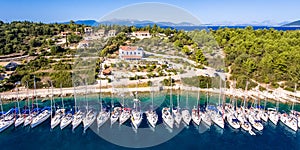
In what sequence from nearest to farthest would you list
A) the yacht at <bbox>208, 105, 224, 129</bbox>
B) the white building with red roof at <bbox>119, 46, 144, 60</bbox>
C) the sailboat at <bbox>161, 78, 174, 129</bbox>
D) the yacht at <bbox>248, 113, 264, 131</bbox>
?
1. the sailboat at <bbox>161, 78, 174, 129</bbox>
2. the yacht at <bbox>248, 113, 264, 131</bbox>
3. the yacht at <bbox>208, 105, 224, 129</bbox>
4. the white building with red roof at <bbox>119, 46, 144, 60</bbox>

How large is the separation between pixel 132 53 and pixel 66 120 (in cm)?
659

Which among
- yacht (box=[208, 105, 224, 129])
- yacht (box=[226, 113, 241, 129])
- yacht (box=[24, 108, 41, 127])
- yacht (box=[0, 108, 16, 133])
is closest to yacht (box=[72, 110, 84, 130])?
yacht (box=[24, 108, 41, 127])

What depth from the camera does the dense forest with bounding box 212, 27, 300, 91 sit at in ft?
48.7

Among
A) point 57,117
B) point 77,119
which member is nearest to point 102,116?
point 77,119

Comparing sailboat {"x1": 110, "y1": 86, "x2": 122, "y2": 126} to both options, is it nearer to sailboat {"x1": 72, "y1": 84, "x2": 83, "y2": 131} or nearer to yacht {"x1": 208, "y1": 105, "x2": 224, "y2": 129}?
sailboat {"x1": 72, "y1": 84, "x2": 83, "y2": 131}

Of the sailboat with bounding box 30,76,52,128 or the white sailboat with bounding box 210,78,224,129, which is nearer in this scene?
the white sailboat with bounding box 210,78,224,129

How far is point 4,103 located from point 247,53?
610 inches

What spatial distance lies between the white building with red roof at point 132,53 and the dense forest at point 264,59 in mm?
5743

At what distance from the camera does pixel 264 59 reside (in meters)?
15.8

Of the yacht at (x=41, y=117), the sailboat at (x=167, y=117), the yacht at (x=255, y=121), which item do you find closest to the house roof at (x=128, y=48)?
the sailboat at (x=167, y=117)

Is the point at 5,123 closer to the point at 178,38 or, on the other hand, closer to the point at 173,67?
the point at 173,67

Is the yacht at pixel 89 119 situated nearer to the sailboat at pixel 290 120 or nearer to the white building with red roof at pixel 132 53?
the white building with red roof at pixel 132 53

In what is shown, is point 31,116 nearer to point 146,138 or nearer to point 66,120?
point 66,120

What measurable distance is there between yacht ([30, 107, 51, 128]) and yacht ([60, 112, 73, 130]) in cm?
97
